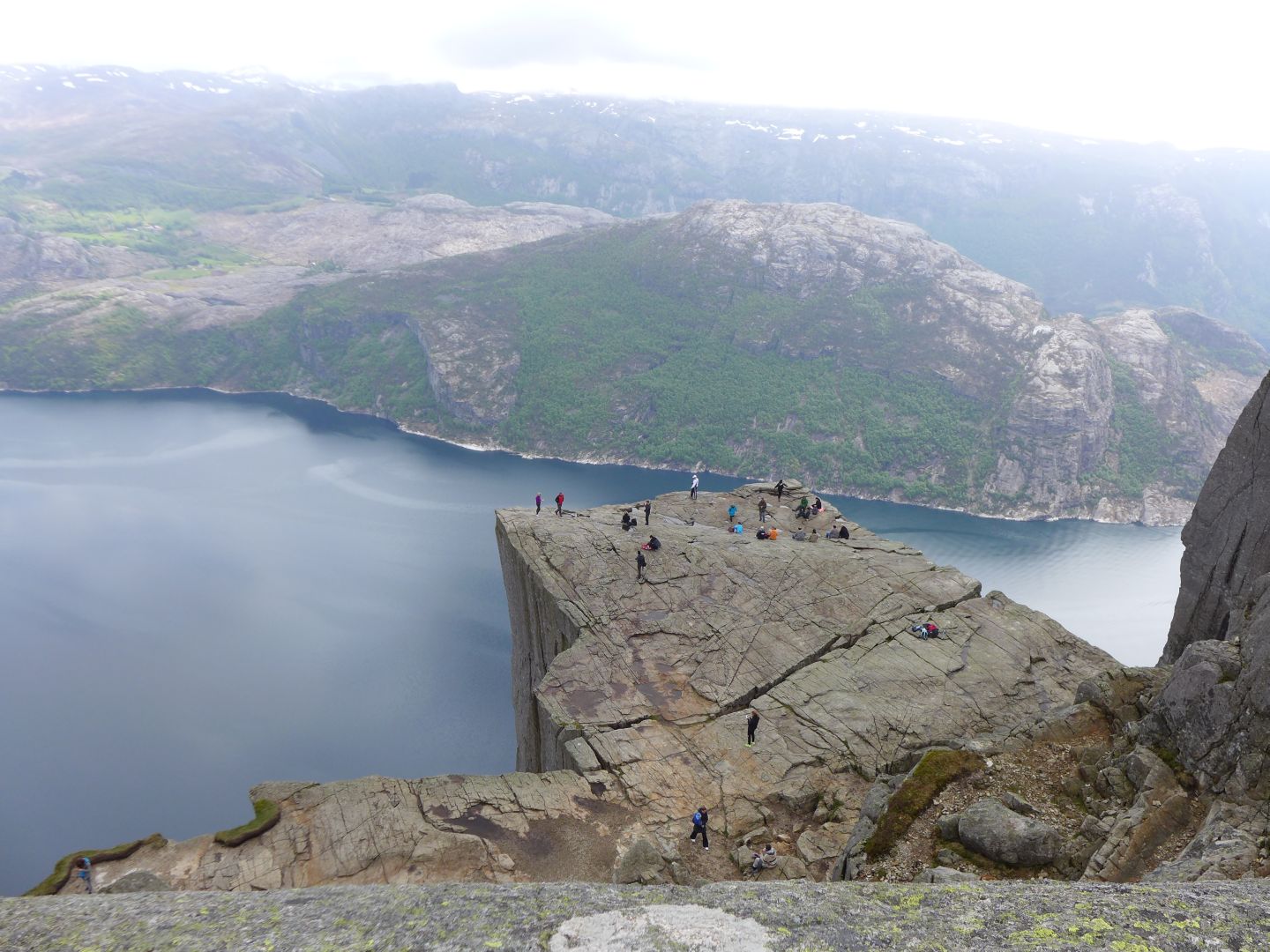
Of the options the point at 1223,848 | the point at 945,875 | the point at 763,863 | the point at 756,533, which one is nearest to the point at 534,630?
the point at 756,533

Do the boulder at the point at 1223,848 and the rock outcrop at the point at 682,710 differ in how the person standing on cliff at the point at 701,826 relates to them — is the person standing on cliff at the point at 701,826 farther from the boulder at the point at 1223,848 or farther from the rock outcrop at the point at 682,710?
the boulder at the point at 1223,848

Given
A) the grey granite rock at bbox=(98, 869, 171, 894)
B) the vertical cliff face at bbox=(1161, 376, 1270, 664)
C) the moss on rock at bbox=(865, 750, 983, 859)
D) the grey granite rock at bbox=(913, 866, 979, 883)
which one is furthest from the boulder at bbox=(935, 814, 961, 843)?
the grey granite rock at bbox=(98, 869, 171, 894)

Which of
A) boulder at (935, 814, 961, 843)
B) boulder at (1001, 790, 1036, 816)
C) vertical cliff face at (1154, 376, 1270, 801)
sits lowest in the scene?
boulder at (935, 814, 961, 843)

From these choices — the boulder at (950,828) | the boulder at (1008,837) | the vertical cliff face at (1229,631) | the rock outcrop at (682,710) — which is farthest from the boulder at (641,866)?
the vertical cliff face at (1229,631)

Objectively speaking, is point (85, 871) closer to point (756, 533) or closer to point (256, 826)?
point (256, 826)

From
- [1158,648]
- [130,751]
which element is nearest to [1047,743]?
[130,751]

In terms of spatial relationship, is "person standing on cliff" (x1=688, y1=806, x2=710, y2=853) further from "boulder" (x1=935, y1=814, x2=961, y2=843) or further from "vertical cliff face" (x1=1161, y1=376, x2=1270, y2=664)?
"vertical cliff face" (x1=1161, y1=376, x2=1270, y2=664)
